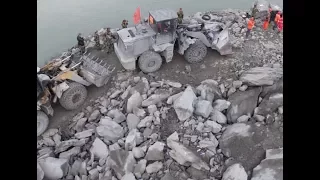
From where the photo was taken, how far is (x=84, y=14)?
10711 mm

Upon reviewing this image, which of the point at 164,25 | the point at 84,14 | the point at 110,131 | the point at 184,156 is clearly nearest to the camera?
the point at 184,156

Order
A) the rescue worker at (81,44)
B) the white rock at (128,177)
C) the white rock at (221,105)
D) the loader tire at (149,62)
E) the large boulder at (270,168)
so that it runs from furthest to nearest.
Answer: the rescue worker at (81,44)
the loader tire at (149,62)
the white rock at (221,105)
the white rock at (128,177)
the large boulder at (270,168)

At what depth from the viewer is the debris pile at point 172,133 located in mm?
5293

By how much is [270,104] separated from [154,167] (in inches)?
99.0

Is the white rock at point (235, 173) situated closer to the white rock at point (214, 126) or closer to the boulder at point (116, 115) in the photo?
the white rock at point (214, 126)

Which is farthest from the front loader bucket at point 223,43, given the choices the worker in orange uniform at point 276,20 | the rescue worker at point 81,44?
the rescue worker at point 81,44

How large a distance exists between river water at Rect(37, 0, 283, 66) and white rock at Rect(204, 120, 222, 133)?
5.32 metres

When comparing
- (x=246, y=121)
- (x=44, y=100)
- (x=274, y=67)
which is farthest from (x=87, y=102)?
(x=274, y=67)

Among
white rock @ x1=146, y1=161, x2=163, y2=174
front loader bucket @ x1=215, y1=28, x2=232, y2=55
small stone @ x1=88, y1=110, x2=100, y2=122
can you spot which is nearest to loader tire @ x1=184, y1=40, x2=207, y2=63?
front loader bucket @ x1=215, y1=28, x2=232, y2=55

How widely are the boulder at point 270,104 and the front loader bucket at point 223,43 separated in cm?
216

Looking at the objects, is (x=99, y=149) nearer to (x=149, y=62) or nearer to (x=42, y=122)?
(x=42, y=122)

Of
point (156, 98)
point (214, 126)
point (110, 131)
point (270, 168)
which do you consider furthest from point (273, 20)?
point (110, 131)

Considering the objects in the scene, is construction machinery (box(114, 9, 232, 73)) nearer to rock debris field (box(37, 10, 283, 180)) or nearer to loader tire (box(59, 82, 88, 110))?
rock debris field (box(37, 10, 283, 180))
